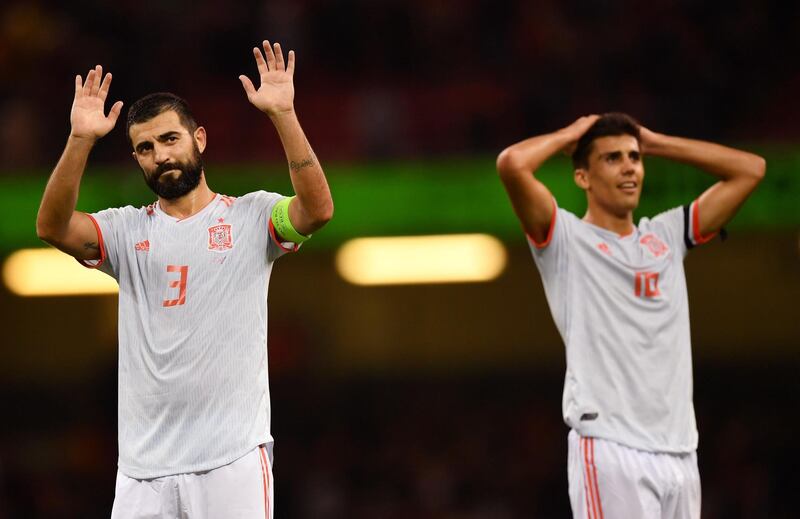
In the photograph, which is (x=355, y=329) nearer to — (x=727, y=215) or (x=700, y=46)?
(x=700, y=46)

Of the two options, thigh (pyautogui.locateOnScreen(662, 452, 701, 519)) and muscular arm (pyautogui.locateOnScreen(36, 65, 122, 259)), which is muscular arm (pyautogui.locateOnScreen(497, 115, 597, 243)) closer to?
thigh (pyautogui.locateOnScreen(662, 452, 701, 519))

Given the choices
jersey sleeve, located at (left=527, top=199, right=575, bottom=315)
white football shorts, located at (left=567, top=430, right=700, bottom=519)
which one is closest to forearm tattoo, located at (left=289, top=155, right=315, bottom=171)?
jersey sleeve, located at (left=527, top=199, right=575, bottom=315)

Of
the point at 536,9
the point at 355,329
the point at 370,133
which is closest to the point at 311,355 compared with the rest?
the point at 355,329

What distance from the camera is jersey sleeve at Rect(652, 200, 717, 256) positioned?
5.94 meters

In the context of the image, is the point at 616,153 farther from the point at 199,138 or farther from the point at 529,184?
the point at 199,138

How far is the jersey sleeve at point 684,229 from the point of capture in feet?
19.5

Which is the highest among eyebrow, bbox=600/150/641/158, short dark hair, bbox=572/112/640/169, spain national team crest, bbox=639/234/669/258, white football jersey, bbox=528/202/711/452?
short dark hair, bbox=572/112/640/169

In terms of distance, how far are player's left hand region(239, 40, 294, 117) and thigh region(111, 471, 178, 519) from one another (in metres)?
1.54

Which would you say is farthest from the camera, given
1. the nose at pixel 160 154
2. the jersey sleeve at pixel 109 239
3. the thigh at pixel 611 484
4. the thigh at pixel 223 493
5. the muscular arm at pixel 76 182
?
the thigh at pixel 611 484

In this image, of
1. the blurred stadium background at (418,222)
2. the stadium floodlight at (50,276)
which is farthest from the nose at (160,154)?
the stadium floodlight at (50,276)

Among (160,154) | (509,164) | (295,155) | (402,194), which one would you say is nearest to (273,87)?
(295,155)

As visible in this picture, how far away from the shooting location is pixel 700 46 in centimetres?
1241

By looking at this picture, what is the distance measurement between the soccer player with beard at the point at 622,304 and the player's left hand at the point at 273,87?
1274 millimetres

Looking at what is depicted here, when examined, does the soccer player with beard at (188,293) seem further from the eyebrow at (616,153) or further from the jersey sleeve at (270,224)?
the eyebrow at (616,153)
